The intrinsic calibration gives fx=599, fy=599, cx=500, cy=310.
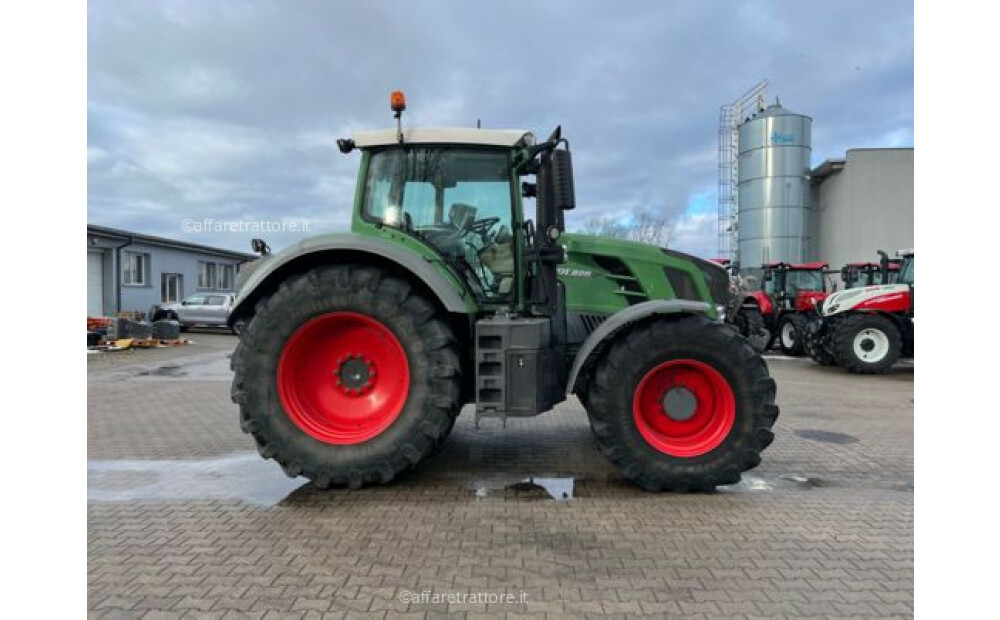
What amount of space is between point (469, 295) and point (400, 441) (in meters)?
1.18

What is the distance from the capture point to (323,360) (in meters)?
4.47

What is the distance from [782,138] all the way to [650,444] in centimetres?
1969

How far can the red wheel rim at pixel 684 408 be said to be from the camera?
4262mm

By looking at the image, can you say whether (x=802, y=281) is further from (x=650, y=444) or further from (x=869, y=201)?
(x=650, y=444)

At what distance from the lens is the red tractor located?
15.1 metres

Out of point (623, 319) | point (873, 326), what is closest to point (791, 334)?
point (873, 326)

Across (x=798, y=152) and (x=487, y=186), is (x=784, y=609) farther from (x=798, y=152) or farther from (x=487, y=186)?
(x=798, y=152)

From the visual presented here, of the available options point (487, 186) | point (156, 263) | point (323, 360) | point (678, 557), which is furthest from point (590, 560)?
point (156, 263)

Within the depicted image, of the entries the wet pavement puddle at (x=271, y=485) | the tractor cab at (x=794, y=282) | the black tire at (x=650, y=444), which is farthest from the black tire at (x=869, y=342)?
the black tire at (x=650, y=444)

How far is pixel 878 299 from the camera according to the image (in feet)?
38.4

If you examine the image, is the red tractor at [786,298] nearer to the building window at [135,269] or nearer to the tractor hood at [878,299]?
the tractor hood at [878,299]

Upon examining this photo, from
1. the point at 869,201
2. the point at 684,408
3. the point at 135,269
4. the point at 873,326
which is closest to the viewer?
the point at 684,408

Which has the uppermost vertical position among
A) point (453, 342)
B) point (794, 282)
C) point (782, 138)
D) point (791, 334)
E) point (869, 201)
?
point (782, 138)

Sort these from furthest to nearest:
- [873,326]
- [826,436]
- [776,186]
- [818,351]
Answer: [776,186], [818,351], [873,326], [826,436]
